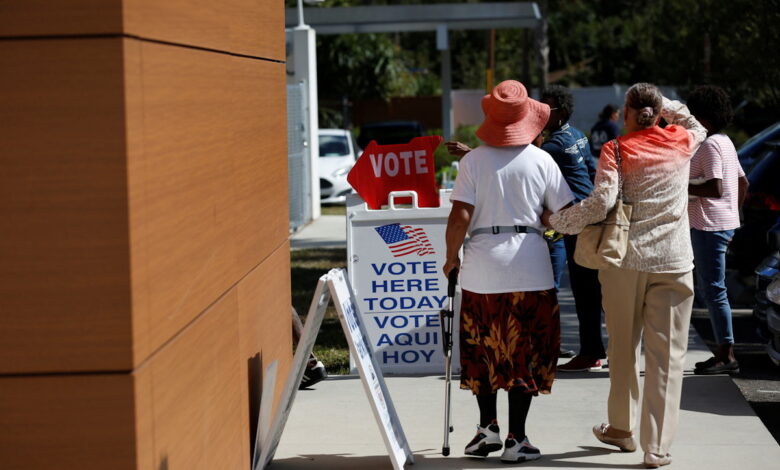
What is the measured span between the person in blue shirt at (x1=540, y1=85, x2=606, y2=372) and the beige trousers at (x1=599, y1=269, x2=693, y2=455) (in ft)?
5.92

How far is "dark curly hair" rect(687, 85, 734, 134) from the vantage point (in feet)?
24.0

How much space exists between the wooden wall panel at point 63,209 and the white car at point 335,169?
1999cm

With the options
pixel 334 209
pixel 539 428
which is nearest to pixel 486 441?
pixel 539 428

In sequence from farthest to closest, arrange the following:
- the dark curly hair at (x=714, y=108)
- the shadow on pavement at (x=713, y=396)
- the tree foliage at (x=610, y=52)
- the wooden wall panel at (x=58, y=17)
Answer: the tree foliage at (x=610, y=52)
the dark curly hair at (x=714, y=108)
the shadow on pavement at (x=713, y=396)
the wooden wall panel at (x=58, y=17)

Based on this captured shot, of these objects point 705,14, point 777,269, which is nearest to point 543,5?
point 705,14

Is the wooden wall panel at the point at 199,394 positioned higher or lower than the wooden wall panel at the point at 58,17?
lower

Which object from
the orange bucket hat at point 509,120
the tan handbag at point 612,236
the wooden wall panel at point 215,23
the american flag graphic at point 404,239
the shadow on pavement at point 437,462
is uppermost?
the wooden wall panel at point 215,23

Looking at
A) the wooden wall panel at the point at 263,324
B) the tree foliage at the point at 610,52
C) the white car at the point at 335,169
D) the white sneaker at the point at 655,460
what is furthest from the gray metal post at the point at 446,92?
the white sneaker at the point at 655,460

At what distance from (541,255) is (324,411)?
77.2 inches

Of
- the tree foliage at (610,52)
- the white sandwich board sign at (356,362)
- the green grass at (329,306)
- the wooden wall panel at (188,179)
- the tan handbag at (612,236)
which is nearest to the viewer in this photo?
the wooden wall panel at (188,179)

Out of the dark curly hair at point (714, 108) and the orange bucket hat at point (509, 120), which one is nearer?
the orange bucket hat at point (509, 120)

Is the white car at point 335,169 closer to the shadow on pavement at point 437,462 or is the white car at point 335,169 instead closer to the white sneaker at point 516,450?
the shadow on pavement at point 437,462

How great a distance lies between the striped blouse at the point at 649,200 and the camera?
549cm

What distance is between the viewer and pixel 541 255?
5578 mm
